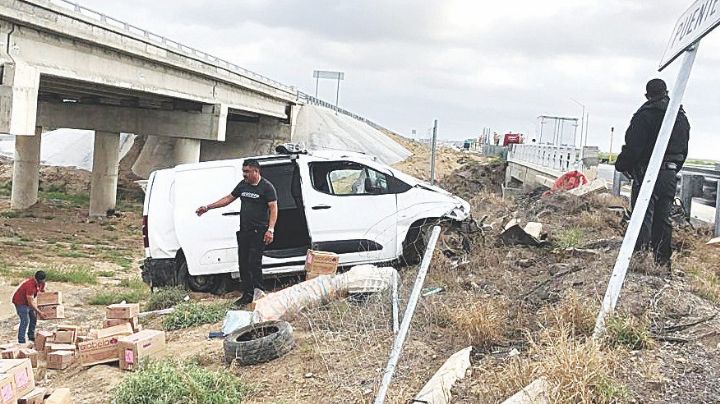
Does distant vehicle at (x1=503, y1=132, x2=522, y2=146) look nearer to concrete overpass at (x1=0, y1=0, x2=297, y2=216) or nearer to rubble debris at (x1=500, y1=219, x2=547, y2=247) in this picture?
concrete overpass at (x1=0, y1=0, x2=297, y2=216)

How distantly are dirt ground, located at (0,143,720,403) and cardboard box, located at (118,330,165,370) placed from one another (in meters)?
0.12

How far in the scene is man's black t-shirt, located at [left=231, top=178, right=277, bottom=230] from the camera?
8.23 meters

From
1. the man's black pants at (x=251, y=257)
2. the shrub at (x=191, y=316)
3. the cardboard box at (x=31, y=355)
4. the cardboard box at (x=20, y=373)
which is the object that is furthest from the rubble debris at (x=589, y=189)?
the cardboard box at (x=20, y=373)

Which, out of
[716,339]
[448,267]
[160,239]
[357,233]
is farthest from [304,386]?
[160,239]

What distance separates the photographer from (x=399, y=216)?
9.43 m

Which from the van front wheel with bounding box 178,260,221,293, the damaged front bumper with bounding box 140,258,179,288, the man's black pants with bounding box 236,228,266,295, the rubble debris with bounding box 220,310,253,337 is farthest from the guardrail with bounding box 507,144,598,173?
the rubble debris with bounding box 220,310,253,337

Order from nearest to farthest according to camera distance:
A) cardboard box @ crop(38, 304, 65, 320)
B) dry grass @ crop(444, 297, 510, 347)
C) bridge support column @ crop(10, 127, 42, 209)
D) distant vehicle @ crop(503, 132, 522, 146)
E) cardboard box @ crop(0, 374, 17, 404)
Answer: cardboard box @ crop(0, 374, 17, 404) → dry grass @ crop(444, 297, 510, 347) → cardboard box @ crop(38, 304, 65, 320) → bridge support column @ crop(10, 127, 42, 209) → distant vehicle @ crop(503, 132, 522, 146)

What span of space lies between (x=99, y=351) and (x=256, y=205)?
246 cm

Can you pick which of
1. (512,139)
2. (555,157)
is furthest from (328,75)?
(555,157)

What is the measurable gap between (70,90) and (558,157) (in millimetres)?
17483

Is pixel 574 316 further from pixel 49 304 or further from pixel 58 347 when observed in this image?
pixel 49 304

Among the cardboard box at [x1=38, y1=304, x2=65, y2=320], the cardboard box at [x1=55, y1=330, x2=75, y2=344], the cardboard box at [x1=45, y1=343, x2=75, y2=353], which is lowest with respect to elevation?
the cardboard box at [x1=38, y1=304, x2=65, y2=320]

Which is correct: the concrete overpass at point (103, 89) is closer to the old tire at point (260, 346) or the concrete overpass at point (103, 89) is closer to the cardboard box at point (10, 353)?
the cardboard box at point (10, 353)

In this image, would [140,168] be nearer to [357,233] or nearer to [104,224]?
[104,224]
